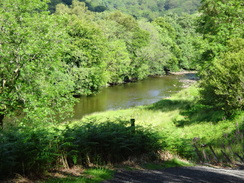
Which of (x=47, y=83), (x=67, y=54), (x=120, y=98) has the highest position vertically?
(x=67, y=54)

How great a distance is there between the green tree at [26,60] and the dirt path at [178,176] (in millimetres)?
8232

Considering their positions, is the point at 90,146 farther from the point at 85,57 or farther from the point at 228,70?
the point at 85,57

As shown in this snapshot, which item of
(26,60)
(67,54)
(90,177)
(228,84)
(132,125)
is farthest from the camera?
(67,54)

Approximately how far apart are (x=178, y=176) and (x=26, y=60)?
1107 centimetres

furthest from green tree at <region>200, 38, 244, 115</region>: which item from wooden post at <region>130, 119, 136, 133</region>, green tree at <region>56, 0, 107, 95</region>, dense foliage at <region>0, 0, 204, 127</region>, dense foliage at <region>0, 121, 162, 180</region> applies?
green tree at <region>56, 0, 107, 95</region>

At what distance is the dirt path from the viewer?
20.3ft

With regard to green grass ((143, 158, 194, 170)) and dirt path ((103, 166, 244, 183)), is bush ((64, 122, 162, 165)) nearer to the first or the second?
green grass ((143, 158, 194, 170))

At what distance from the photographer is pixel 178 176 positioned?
672cm

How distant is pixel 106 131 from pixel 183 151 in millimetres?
3549

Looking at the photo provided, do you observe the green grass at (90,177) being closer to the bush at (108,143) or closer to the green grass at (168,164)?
the bush at (108,143)

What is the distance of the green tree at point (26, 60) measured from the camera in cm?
1352

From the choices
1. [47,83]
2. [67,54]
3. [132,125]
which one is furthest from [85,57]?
[132,125]

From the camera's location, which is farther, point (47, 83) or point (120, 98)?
point (120, 98)

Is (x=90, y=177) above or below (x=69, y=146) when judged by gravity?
below
